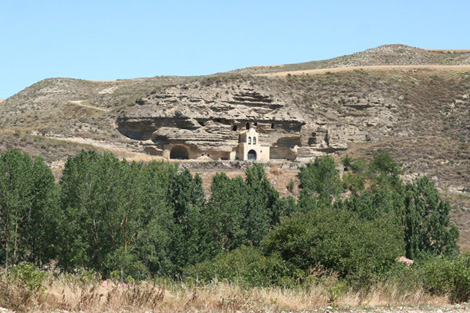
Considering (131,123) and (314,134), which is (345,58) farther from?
(131,123)

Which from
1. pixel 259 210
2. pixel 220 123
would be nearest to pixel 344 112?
pixel 220 123

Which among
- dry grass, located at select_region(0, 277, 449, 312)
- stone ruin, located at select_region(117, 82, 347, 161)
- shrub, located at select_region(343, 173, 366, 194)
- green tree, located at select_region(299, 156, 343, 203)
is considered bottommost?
shrub, located at select_region(343, 173, 366, 194)

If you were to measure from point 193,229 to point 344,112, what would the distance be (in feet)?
159

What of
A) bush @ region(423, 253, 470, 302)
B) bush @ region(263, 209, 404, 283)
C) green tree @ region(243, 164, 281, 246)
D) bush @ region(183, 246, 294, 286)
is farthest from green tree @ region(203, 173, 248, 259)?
bush @ region(423, 253, 470, 302)

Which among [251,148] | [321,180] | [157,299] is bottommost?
[321,180]

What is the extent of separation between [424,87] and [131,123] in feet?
148

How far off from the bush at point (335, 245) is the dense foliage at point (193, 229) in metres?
0.05

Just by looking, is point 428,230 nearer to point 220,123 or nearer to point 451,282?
point 451,282

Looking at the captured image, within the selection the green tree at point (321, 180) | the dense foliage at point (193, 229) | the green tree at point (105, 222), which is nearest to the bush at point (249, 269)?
the dense foliage at point (193, 229)

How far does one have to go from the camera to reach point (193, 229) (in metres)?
33.6

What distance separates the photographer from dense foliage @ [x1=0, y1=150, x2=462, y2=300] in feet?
76.9

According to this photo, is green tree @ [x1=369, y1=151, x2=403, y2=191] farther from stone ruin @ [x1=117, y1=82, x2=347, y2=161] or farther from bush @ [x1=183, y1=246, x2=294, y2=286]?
bush @ [x1=183, y1=246, x2=294, y2=286]

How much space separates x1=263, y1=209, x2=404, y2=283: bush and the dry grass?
6.43m

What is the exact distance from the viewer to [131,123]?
6225 cm
